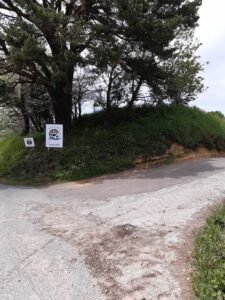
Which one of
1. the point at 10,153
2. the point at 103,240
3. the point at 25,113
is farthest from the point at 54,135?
the point at 103,240

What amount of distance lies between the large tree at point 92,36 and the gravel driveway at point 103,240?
4.79m

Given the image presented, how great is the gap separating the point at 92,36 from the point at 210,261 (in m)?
10.9

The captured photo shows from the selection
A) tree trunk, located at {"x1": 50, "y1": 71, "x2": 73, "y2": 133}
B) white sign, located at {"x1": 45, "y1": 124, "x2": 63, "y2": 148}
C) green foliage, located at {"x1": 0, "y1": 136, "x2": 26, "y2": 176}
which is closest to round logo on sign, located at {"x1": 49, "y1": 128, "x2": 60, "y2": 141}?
white sign, located at {"x1": 45, "y1": 124, "x2": 63, "y2": 148}

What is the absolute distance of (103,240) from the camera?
786cm

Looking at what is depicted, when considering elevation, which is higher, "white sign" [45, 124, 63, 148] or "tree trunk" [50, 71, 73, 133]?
"tree trunk" [50, 71, 73, 133]

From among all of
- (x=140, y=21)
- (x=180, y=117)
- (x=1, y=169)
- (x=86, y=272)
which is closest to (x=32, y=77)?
(x=1, y=169)

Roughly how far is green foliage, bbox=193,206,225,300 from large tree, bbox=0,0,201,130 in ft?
28.1

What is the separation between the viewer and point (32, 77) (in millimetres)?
18391

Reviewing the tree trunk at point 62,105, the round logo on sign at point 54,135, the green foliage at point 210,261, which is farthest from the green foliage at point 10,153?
the green foliage at point 210,261

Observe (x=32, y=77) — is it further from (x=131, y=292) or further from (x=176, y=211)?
(x=131, y=292)

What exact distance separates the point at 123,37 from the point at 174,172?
4931 mm

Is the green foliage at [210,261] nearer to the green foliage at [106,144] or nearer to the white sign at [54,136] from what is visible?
the green foliage at [106,144]

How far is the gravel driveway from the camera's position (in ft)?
20.0

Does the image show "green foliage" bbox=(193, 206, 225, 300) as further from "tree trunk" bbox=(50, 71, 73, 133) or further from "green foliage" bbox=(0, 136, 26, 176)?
"tree trunk" bbox=(50, 71, 73, 133)
